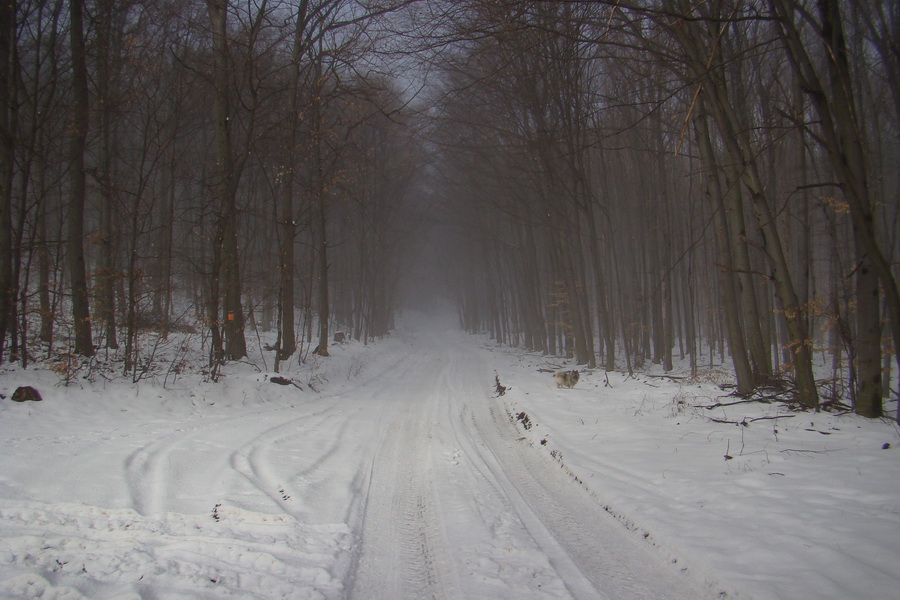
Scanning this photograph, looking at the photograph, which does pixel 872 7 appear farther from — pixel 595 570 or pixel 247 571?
pixel 247 571

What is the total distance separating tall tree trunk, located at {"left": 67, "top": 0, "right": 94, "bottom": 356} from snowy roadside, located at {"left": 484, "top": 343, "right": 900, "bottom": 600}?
895 cm

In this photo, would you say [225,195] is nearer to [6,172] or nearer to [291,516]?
[6,172]

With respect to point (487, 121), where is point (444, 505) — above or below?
below

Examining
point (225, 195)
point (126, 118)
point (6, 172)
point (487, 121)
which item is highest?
point (487, 121)

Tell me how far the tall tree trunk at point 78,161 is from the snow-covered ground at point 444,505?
1564 millimetres

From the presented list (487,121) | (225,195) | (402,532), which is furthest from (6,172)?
(487,121)

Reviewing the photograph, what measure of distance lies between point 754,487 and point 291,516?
410 cm

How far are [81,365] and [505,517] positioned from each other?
9.01m

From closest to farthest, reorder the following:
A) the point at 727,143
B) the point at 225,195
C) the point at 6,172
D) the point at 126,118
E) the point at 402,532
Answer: the point at 402,532 < the point at 727,143 < the point at 6,172 < the point at 225,195 < the point at 126,118

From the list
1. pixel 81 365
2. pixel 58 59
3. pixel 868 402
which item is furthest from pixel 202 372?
pixel 868 402

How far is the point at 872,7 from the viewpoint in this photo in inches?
420

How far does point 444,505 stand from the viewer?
15.3ft

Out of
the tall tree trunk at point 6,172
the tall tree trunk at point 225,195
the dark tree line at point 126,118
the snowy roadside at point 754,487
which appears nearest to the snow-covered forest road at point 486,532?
the snowy roadside at point 754,487

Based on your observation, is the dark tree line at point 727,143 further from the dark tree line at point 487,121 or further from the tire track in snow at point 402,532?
the tire track in snow at point 402,532
